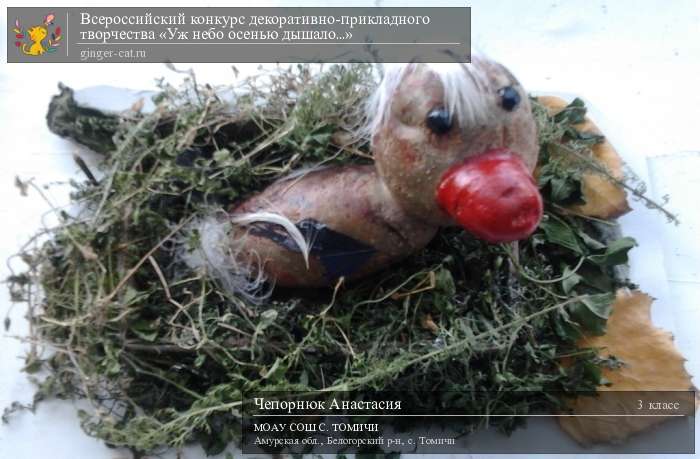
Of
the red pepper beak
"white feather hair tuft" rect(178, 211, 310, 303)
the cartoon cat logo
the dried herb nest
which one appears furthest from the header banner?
the red pepper beak

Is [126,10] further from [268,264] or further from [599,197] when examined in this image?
[599,197]

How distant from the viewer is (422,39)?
2.78ft

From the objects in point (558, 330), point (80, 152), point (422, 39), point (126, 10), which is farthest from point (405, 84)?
point (126, 10)

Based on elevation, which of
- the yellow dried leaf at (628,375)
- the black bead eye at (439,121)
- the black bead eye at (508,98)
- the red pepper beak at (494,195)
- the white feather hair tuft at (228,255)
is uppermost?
the black bead eye at (508,98)

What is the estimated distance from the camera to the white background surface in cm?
97

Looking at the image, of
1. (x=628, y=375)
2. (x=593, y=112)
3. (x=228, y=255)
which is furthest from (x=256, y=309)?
(x=593, y=112)

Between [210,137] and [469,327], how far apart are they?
1.38 feet

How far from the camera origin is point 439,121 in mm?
717

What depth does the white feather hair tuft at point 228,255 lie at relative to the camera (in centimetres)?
87

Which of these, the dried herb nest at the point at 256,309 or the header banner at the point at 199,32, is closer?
the dried herb nest at the point at 256,309

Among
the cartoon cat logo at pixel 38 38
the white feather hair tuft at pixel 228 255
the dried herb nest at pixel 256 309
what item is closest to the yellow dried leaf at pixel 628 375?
the dried herb nest at pixel 256 309

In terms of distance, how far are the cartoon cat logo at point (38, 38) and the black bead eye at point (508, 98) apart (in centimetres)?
80

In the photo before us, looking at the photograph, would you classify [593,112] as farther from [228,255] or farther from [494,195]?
[228,255]

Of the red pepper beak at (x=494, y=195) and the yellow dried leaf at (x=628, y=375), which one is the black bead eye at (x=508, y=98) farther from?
the yellow dried leaf at (x=628, y=375)
